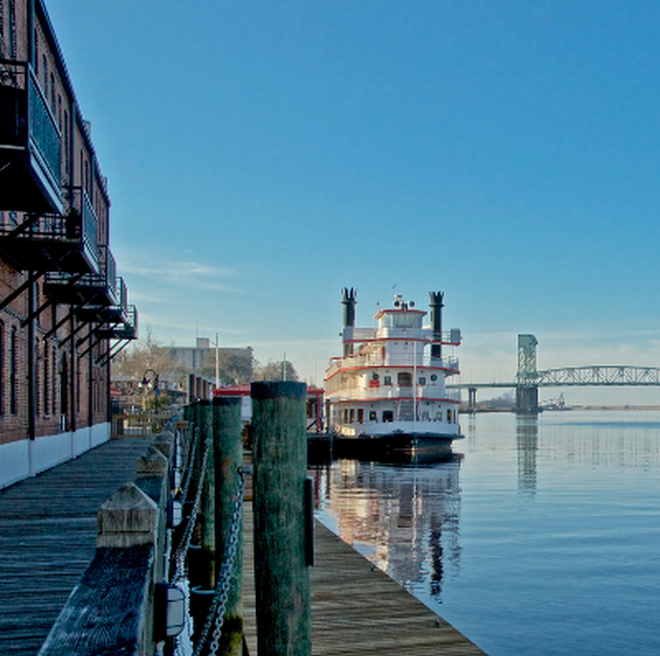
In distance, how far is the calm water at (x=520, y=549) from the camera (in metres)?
12.4

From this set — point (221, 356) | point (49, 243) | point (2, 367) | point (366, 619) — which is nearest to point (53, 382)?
point (2, 367)

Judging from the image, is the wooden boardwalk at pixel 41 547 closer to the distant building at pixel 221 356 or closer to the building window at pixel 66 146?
the building window at pixel 66 146

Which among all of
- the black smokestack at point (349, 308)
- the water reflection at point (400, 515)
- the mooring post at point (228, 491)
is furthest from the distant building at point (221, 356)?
the mooring post at point (228, 491)

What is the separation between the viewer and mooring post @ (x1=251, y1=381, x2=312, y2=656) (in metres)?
4.58

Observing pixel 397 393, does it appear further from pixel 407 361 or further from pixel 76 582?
pixel 76 582

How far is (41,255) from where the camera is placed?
1534 cm

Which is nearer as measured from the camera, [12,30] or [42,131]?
[42,131]

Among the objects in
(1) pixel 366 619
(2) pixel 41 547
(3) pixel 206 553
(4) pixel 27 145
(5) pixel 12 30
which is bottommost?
(1) pixel 366 619

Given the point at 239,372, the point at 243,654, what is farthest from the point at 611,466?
the point at 239,372

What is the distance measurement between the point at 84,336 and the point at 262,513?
24.1 m

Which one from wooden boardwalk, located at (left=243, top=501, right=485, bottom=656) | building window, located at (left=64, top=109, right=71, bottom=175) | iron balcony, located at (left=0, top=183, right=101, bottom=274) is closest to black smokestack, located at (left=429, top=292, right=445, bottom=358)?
building window, located at (left=64, top=109, right=71, bottom=175)

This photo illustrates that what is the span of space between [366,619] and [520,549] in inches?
419

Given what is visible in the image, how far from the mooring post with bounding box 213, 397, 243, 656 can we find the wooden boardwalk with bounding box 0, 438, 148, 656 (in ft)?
4.85

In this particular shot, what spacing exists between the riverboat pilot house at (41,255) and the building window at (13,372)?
0.02 meters
